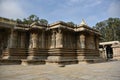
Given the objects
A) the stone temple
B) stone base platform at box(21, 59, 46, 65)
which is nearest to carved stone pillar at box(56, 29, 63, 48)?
the stone temple

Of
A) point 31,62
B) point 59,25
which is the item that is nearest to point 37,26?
point 59,25

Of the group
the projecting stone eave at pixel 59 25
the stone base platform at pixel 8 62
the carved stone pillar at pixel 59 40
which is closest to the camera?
the stone base platform at pixel 8 62

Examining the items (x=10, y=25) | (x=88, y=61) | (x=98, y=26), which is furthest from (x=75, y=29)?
(x=98, y=26)

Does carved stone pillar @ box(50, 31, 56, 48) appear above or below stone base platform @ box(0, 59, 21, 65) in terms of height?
above

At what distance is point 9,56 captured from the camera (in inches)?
462

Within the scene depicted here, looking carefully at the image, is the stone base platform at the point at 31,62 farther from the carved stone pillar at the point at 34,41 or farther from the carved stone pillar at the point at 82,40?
the carved stone pillar at the point at 82,40

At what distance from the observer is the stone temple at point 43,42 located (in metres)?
11.8

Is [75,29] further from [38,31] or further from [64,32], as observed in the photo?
[38,31]

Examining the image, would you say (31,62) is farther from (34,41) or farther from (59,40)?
(59,40)

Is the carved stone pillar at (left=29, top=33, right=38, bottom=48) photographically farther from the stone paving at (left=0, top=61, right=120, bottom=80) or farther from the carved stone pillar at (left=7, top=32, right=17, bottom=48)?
the stone paving at (left=0, top=61, right=120, bottom=80)

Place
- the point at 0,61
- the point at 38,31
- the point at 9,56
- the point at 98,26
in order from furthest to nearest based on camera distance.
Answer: the point at 98,26, the point at 38,31, the point at 9,56, the point at 0,61

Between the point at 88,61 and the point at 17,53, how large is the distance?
6262mm

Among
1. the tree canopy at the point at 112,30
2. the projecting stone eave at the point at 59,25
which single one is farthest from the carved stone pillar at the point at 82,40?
the tree canopy at the point at 112,30

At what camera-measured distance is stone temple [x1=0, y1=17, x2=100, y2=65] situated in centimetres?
1181
